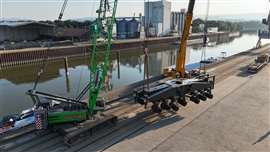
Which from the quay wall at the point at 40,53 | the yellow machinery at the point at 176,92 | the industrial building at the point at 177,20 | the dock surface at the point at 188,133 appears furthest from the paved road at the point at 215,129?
the industrial building at the point at 177,20

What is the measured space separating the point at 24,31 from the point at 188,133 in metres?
55.3

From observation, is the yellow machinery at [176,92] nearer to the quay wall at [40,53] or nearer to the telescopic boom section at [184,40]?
the telescopic boom section at [184,40]

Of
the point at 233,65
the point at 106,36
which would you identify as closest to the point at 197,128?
the point at 106,36

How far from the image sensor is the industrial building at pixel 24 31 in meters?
54.0

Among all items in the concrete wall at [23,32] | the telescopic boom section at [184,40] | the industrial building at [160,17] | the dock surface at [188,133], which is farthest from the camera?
the industrial building at [160,17]

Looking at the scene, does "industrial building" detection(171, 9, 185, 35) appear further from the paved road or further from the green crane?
the green crane

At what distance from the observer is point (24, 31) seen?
2256 inches

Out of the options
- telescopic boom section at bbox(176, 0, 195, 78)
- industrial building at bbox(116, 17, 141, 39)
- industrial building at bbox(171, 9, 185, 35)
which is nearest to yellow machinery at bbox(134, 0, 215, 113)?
telescopic boom section at bbox(176, 0, 195, 78)

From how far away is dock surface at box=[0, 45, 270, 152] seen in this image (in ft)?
33.8

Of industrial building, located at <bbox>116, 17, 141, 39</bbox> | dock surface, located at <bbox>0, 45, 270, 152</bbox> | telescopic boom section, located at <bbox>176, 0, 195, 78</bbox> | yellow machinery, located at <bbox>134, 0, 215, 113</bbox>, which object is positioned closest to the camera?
dock surface, located at <bbox>0, 45, 270, 152</bbox>

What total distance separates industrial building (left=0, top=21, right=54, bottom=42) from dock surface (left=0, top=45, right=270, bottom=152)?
46.3m

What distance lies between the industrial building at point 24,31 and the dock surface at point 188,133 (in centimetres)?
4631

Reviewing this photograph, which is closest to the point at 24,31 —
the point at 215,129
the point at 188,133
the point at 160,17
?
the point at 160,17

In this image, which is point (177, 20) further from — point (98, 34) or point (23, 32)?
point (98, 34)
